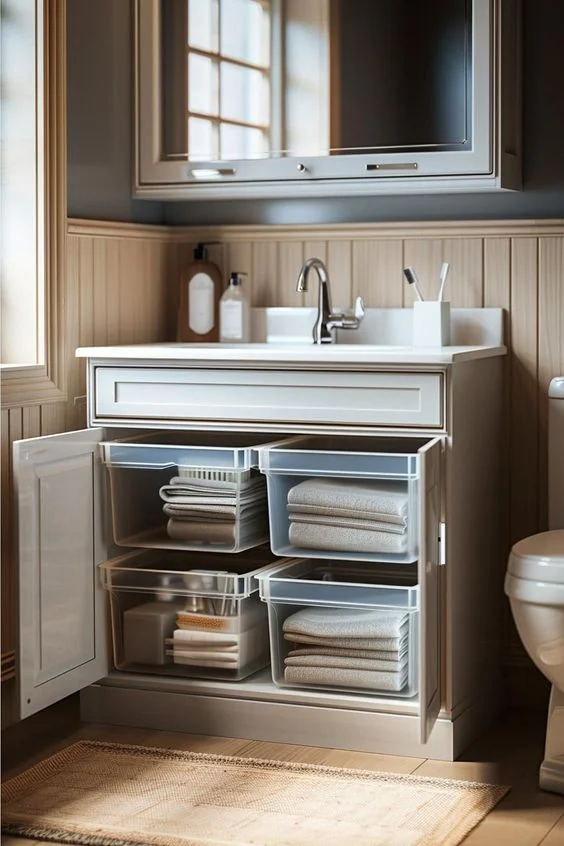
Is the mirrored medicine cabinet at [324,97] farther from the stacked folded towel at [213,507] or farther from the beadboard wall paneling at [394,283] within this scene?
the stacked folded towel at [213,507]

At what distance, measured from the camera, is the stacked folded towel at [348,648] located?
2.55m

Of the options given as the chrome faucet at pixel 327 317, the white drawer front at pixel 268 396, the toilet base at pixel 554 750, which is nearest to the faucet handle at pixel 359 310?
the chrome faucet at pixel 327 317

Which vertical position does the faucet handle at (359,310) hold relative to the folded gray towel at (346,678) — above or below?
above

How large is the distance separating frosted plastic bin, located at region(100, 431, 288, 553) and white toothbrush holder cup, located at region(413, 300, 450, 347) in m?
0.51

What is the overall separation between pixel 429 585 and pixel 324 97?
120 centimetres

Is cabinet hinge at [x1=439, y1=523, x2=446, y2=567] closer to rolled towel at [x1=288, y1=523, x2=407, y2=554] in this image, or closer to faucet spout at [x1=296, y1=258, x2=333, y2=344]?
rolled towel at [x1=288, y1=523, x2=407, y2=554]

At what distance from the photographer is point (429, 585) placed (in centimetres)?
240

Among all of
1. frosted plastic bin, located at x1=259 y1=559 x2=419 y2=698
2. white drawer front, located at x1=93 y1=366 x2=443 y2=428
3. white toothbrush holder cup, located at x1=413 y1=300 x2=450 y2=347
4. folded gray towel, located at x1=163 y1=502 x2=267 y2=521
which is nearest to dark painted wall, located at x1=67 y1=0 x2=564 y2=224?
white toothbrush holder cup, located at x1=413 y1=300 x2=450 y2=347

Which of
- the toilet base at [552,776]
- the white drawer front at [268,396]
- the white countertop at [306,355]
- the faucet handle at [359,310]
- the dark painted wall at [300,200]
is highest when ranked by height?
the dark painted wall at [300,200]

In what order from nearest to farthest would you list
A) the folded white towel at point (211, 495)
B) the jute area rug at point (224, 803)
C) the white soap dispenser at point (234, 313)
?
the jute area rug at point (224, 803)
the folded white towel at point (211, 495)
the white soap dispenser at point (234, 313)

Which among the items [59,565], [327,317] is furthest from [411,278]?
[59,565]

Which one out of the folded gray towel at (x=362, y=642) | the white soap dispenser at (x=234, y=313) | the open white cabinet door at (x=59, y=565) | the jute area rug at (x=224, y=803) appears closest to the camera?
the jute area rug at (x=224, y=803)

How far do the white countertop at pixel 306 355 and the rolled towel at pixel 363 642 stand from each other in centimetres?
59

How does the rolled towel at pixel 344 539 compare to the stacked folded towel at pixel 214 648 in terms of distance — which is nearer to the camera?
the rolled towel at pixel 344 539
